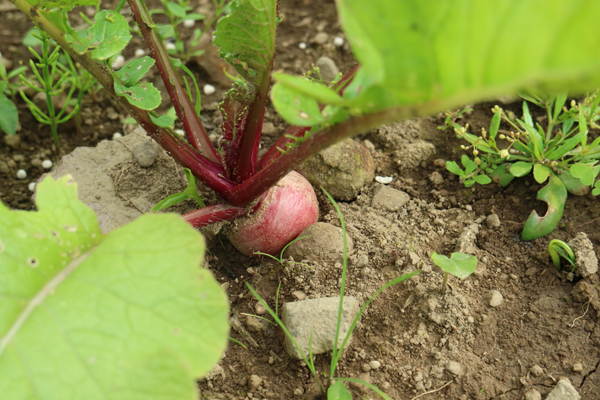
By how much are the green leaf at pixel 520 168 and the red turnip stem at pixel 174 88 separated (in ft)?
3.75

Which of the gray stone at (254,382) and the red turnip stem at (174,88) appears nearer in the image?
the gray stone at (254,382)

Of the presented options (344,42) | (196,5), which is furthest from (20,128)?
(344,42)

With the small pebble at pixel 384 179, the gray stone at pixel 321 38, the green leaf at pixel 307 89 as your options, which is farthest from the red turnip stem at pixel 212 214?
the gray stone at pixel 321 38

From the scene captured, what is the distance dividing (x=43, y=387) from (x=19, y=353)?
0.30ft

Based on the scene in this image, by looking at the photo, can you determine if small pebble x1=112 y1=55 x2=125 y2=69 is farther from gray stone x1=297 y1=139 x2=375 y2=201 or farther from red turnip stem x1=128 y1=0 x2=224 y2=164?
gray stone x1=297 y1=139 x2=375 y2=201

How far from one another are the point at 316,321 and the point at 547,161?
3.66 ft

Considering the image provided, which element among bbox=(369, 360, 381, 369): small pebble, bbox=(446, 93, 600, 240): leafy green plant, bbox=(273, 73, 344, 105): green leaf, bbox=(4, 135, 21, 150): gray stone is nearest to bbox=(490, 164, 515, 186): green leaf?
bbox=(446, 93, 600, 240): leafy green plant

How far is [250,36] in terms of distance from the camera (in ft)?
4.60

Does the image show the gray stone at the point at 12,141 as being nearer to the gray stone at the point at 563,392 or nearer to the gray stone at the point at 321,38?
the gray stone at the point at 321,38

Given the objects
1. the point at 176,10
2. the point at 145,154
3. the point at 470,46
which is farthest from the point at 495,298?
the point at 176,10

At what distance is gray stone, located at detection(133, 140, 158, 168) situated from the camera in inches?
74.4

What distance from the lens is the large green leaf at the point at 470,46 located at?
0.65 m

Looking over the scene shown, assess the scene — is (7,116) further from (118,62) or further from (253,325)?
(253,325)

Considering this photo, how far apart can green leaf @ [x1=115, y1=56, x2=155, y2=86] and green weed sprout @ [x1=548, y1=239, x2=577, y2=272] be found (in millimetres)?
1503
